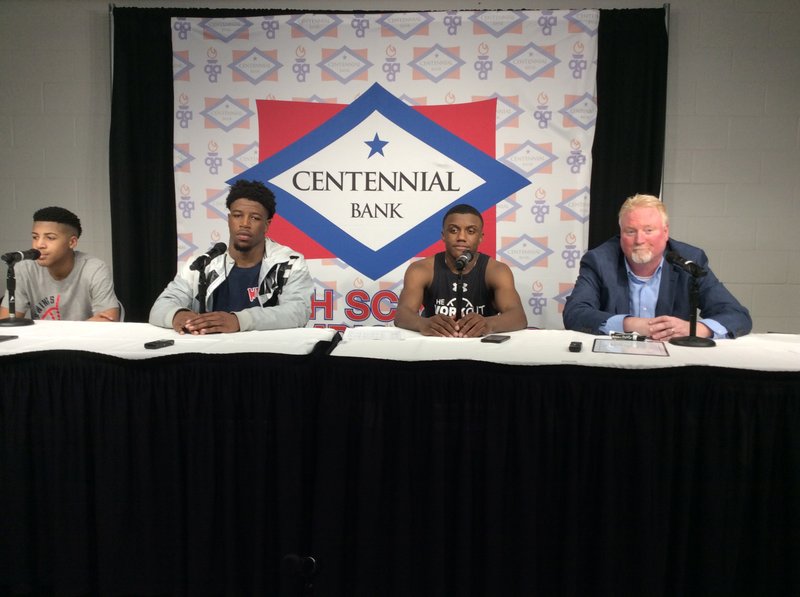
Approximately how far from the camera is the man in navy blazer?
2.55 meters

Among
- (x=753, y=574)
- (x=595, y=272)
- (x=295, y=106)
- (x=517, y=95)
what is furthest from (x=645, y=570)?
(x=295, y=106)

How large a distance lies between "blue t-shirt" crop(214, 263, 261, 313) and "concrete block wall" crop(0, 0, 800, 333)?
5.55 feet

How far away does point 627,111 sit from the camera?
3602 millimetres

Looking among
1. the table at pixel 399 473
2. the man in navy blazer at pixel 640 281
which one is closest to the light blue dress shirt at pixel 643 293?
the man in navy blazer at pixel 640 281

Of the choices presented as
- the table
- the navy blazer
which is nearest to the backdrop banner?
the navy blazer

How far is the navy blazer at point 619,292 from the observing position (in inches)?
100

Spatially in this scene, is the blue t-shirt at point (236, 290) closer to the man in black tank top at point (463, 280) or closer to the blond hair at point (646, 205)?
the man in black tank top at point (463, 280)

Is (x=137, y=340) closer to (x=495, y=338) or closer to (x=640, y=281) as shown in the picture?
(x=495, y=338)

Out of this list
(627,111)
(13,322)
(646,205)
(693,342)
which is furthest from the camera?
(627,111)

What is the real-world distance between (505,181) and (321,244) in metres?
1.15

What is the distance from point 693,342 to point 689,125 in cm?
215

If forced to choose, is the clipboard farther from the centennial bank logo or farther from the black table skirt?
the centennial bank logo

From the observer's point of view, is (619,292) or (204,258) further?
(619,292)

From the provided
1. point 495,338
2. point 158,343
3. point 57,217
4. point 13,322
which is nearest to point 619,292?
point 495,338
